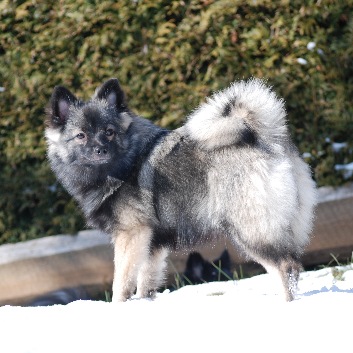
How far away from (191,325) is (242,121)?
1164 millimetres

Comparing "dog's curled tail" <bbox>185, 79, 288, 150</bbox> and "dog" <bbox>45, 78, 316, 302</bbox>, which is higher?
"dog's curled tail" <bbox>185, 79, 288, 150</bbox>

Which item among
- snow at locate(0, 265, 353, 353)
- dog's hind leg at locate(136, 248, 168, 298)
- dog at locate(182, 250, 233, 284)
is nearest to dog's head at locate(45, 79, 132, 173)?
dog's hind leg at locate(136, 248, 168, 298)

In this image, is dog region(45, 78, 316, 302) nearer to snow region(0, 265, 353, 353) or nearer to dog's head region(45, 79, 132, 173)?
dog's head region(45, 79, 132, 173)

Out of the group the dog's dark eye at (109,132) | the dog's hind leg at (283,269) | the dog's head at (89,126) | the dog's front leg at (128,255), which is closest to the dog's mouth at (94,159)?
the dog's head at (89,126)

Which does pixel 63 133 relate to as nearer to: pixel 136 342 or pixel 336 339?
pixel 136 342

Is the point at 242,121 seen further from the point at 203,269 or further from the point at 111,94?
the point at 203,269

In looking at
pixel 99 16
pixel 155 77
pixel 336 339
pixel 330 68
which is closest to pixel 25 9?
pixel 99 16

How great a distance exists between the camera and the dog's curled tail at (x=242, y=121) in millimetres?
4062

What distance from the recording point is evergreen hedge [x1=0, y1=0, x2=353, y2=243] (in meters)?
5.38

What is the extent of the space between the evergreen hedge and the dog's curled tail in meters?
1.19

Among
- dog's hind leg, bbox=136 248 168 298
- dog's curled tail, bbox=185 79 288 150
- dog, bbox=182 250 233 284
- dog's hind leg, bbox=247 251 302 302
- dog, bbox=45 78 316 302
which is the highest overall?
dog's curled tail, bbox=185 79 288 150

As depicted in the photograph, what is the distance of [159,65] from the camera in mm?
5480

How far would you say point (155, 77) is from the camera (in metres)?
5.47

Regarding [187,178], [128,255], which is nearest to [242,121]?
[187,178]
